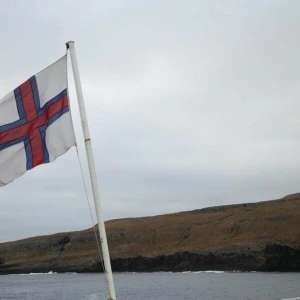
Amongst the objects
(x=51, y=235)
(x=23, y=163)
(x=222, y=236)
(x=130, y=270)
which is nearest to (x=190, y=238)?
(x=222, y=236)

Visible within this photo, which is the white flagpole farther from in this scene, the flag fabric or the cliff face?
the cliff face

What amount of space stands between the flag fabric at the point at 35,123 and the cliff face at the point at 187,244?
100784 millimetres

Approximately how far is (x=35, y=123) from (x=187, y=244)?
14301cm

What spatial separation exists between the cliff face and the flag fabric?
331 feet

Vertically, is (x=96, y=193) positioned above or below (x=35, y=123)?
below

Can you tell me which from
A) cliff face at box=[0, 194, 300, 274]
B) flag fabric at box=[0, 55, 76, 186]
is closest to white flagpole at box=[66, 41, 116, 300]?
flag fabric at box=[0, 55, 76, 186]

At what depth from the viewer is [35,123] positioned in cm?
986

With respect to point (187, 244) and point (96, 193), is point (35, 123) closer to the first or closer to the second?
point (96, 193)

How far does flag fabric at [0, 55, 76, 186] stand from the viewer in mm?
9555

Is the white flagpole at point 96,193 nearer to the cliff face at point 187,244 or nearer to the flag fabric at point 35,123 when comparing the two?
the flag fabric at point 35,123

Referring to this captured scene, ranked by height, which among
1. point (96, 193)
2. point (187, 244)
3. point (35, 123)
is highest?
point (187, 244)

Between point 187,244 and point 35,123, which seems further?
Answer: point 187,244

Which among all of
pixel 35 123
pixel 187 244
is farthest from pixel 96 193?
pixel 187 244

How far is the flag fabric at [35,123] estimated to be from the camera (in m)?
9.55
